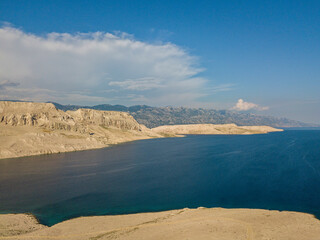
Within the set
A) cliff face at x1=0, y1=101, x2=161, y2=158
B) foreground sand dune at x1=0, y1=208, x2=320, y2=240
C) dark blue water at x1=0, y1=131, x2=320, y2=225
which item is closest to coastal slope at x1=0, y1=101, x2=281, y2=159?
cliff face at x1=0, y1=101, x2=161, y2=158

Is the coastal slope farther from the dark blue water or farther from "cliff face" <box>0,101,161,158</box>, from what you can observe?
the dark blue water

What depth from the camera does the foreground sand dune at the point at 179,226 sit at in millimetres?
28908

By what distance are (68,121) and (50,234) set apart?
161 m

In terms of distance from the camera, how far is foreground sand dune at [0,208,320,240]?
94.8 feet

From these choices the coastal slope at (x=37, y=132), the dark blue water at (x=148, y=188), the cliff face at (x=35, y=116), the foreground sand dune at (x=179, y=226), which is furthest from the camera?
the cliff face at (x=35, y=116)

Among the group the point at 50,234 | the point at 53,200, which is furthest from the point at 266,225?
the point at 53,200

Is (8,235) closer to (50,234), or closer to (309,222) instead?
(50,234)

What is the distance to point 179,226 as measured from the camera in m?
31.9

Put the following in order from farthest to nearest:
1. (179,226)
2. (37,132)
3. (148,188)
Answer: (37,132) → (148,188) → (179,226)

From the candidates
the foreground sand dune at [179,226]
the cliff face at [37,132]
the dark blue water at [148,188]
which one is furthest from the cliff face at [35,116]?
the foreground sand dune at [179,226]

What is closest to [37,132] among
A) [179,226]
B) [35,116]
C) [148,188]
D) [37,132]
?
[37,132]

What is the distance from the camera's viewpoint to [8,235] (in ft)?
100

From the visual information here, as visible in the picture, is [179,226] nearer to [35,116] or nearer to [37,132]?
[37,132]

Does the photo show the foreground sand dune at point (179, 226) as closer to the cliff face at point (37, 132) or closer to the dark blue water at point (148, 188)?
the dark blue water at point (148, 188)
